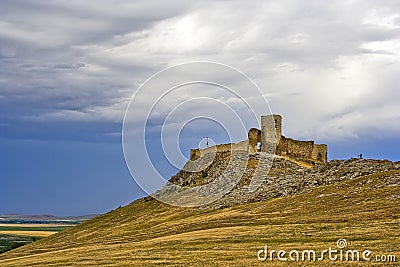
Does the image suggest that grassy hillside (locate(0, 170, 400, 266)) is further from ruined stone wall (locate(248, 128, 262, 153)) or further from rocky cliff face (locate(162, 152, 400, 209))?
ruined stone wall (locate(248, 128, 262, 153))

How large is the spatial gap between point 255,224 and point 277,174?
29.8 metres

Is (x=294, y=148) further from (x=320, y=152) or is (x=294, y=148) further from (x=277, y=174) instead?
(x=277, y=174)

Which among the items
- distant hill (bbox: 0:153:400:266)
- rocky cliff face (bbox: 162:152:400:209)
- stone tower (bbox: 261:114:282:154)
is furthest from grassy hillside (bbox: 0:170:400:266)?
stone tower (bbox: 261:114:282:154)

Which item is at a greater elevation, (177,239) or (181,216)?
(181,216)

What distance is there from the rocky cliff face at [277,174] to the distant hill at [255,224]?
0.50 feet

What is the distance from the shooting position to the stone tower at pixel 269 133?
312 ft

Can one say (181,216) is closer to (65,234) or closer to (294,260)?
(65,234)

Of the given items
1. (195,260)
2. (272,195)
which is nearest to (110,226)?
(272,195)

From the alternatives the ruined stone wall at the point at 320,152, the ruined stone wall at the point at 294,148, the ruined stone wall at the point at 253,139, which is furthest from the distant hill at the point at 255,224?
the ruined stone wall at the point at 320,152

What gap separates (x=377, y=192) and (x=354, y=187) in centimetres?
545

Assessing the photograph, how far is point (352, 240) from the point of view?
40.4 m

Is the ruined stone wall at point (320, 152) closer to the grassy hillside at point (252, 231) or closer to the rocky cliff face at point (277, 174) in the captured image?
the rocky cliff face at point (277, 174)

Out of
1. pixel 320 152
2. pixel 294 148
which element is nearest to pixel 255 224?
pixel 294 148

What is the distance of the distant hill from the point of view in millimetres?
40656
